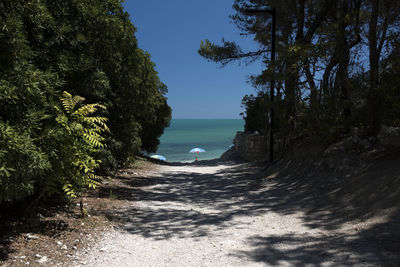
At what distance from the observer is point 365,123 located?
780 centimetres

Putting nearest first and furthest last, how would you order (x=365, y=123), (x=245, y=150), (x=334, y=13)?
1. (x=365, y=123)
2. (x=334, y=13)
3. (x=245, y=150)

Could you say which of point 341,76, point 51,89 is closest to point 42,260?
point 51,89

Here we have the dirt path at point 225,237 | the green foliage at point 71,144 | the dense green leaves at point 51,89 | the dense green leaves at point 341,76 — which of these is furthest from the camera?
the dense green leaves at point 341,76

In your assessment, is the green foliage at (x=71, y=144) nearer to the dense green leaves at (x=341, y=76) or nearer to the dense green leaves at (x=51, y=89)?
the dense green leaves at (x=51, y=89)

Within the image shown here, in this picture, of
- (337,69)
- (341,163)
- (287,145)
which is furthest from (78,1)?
(287,145)

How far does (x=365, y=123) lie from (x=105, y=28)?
24.7 feet

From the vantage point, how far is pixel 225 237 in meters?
4.40

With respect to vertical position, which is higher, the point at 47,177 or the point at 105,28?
the point at 105,28

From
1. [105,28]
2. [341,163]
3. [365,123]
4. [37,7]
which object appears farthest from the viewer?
[365,123]

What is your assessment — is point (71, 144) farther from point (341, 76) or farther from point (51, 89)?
point (341, 76)

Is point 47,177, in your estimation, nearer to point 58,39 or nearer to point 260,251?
point 58,39

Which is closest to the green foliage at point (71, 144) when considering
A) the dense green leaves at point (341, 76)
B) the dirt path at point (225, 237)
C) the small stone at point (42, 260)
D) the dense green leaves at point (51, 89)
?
the dense green leaves at point (51, 89)

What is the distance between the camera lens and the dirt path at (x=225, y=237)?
3.56 meters

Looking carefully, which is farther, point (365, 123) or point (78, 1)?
point (365, 123)
